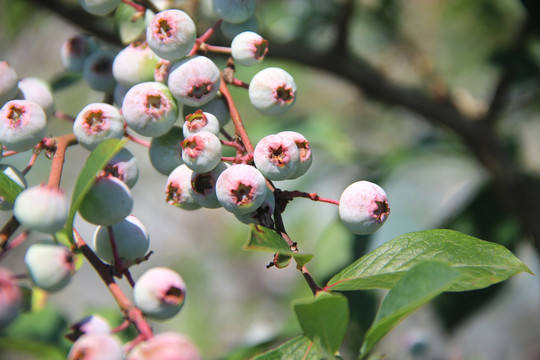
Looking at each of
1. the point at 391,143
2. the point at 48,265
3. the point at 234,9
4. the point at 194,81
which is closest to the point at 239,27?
the point at 234,9

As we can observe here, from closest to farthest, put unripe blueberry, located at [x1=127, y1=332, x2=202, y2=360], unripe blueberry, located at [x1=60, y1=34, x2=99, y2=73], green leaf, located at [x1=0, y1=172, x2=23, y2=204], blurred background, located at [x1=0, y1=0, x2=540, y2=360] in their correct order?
unripe blueberry, located at [x1=127, y1=332, x2=202, y2=360] → green leaf, located at [x1=0, y1=172, x2=23, y2=204] → unripe blueberry, located at [x1=60, y1=34, x2=99, y2=73] → blurred background, located at [x1=0, y1=0, x2=540, y2=360]

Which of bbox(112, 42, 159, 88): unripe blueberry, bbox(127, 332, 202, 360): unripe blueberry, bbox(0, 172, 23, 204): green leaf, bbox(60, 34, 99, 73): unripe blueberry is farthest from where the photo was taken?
bbox(60, 34, 99, 73): unripe blueberry

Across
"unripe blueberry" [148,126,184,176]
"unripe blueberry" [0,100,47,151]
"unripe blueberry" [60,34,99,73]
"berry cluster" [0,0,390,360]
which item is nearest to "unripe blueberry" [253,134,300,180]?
"berry cluster" [0,0,390,360]

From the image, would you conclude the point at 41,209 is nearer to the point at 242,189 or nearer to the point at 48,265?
the point at 48,265

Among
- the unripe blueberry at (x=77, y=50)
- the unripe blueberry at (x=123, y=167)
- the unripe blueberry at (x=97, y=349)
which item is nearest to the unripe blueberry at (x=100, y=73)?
the unripe blueberry at (x=77, y=50)

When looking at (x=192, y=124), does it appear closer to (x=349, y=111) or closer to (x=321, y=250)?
(x=321, y=250)

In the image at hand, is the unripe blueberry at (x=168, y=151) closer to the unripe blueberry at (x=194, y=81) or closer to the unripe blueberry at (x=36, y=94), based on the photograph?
the unripe blueberry at (x=194, y=81)

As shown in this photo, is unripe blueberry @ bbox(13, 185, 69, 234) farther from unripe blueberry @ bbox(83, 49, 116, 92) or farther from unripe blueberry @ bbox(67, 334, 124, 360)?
unripe blueberry @ bbox(83, 49, 116, 92)
